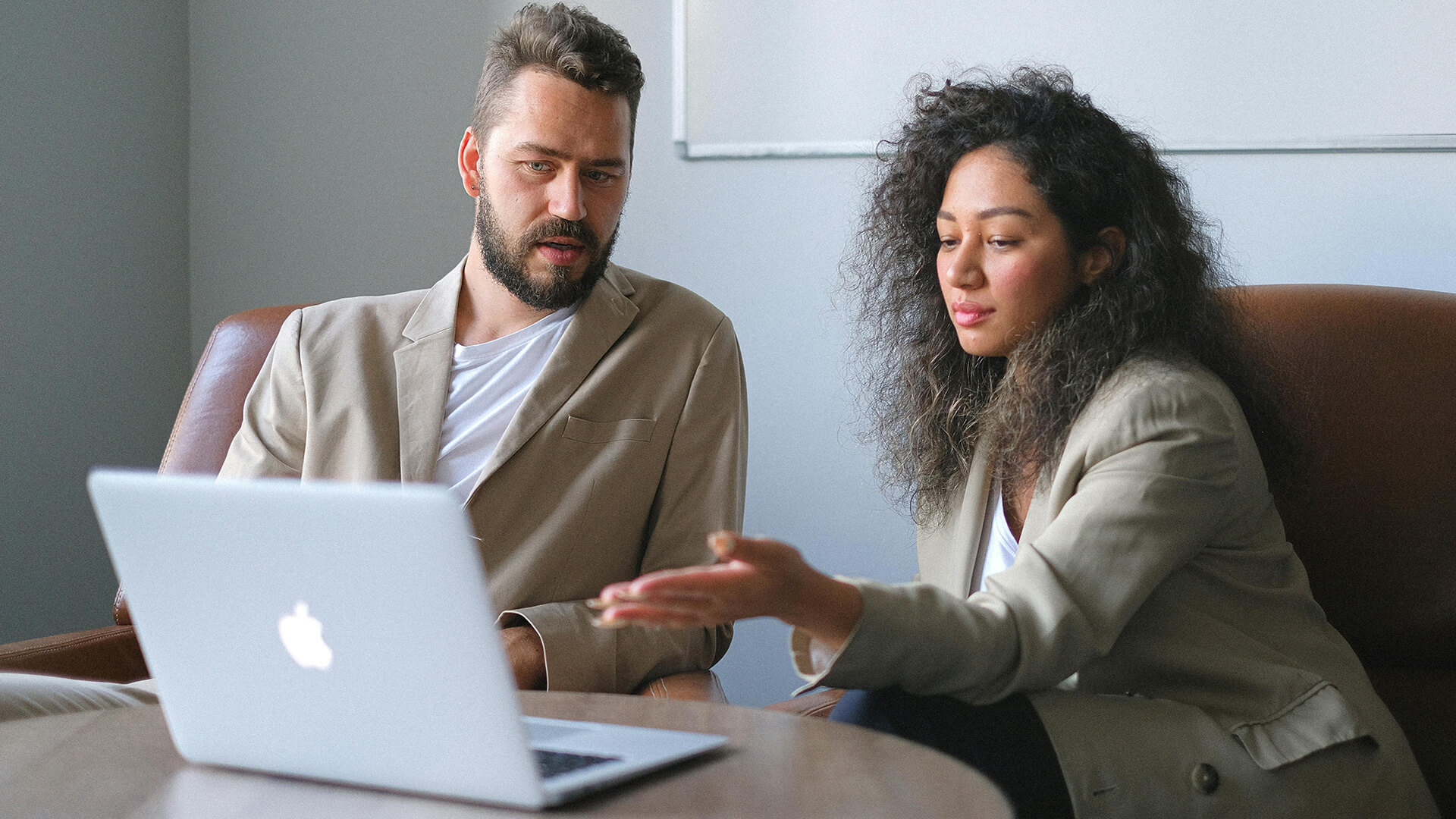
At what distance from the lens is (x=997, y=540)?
59.3 inches

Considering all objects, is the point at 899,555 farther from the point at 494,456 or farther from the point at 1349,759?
the point at 1349,759

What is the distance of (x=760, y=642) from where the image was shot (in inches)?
97.4

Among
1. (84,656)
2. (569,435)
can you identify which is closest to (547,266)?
(569,435)

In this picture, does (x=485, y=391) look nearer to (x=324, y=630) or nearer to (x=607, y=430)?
Result: (x=607, y=430)

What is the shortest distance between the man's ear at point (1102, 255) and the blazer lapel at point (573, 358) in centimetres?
65

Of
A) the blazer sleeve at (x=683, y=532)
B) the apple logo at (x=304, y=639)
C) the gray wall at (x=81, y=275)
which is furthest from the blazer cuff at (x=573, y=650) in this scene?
the gray wall at (x=81, y=275)

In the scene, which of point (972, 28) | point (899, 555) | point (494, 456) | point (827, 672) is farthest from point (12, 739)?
point (972, 28)

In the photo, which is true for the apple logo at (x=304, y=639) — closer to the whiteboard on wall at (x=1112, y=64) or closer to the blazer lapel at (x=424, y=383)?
the blazer lapel at (x=424, y=383)

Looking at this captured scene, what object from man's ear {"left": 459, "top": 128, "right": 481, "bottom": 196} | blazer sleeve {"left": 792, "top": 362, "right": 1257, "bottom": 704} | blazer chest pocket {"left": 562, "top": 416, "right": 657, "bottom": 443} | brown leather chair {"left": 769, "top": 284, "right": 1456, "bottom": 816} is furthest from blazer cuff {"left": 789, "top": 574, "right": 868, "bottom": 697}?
man's ear {"left": 459, "top": 128, "right": 481, "bottom": 196}

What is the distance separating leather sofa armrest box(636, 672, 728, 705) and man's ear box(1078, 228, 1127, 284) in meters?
0.65

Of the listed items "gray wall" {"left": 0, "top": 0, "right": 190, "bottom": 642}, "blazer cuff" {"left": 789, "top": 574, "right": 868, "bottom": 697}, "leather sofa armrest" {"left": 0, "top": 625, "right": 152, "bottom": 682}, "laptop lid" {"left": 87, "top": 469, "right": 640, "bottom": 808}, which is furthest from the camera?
"gray wall" {"left": 0, "top": 0, "right": 190, "bottom": 642}

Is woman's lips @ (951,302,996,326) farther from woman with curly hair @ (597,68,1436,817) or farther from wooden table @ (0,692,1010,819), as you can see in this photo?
wooden table @ (0,692,1010,819)

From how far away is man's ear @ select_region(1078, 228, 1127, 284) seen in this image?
4.88ft

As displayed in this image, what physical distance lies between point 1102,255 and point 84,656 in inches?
56.6
